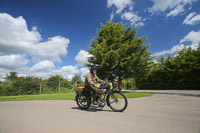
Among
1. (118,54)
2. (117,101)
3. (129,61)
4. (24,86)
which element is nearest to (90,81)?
(117,101)

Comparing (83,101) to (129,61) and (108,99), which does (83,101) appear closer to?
(108,99)

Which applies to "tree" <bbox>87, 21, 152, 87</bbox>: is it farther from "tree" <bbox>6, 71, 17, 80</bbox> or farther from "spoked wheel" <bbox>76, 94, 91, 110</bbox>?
"tree" <bbox>6, 71, 17, 80</bbox>

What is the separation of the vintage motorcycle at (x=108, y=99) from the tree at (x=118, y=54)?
8.81 metres

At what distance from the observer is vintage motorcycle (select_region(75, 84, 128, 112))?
4227 mm

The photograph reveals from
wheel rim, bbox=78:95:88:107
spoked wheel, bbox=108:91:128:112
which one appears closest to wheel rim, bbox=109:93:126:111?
spoked wheel, bbox=108:91:128:112

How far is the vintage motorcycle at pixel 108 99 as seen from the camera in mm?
4227

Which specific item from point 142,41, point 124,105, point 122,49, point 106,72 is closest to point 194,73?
point 142,41

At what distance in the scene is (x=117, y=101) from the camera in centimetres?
438

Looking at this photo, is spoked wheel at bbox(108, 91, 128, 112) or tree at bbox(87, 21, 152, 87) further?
tree at bbox(87, 21, 152, 87)

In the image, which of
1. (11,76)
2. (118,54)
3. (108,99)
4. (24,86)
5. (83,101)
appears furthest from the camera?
(11,76)

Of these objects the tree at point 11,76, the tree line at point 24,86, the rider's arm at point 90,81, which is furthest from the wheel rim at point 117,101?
the tree at point 11,76

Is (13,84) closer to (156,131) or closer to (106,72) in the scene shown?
(106,72)

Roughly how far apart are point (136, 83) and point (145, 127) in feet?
91.8

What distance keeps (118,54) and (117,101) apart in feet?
31.9
